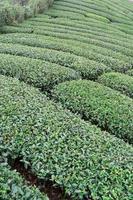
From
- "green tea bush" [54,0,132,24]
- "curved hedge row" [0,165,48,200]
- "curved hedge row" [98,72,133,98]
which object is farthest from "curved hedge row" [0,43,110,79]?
"green tea bush" [54,0,132,24]

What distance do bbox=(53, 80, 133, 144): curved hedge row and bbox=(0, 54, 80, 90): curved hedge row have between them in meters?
0.73

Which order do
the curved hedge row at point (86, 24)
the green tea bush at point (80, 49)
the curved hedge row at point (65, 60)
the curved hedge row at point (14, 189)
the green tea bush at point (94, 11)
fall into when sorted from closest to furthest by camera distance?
the curved hedge row at point (14, 189) < the curved hedge row at point (65, 60) < the green tea bush at point (80, 49) < the curved hedge row at point (86, 24) < the green tea bush at point (94, 11)

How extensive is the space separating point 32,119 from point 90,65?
6.66m

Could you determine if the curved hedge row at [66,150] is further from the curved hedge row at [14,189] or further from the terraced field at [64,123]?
the curved hedge row at [14,189]

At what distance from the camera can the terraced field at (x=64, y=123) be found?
791 centimetres

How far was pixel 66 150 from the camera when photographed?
8.70 m

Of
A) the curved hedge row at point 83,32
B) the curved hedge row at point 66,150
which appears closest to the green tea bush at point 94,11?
the curved hedge row at point 83,32

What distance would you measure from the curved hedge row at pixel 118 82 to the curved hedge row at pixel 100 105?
1144 millimetres

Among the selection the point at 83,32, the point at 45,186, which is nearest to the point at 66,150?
the point at 45,186

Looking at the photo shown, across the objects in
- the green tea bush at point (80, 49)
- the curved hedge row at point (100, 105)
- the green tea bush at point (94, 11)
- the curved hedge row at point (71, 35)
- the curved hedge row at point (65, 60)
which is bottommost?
the green tea bush at point (94, 11)

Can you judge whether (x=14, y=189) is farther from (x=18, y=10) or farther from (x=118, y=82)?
(x=18, y=10)

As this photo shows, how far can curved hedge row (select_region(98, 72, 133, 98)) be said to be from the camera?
14000mm

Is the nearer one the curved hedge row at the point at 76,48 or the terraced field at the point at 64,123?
the terraced field at the point at 64,123

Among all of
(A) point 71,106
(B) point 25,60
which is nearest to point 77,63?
(B) point 25,60
